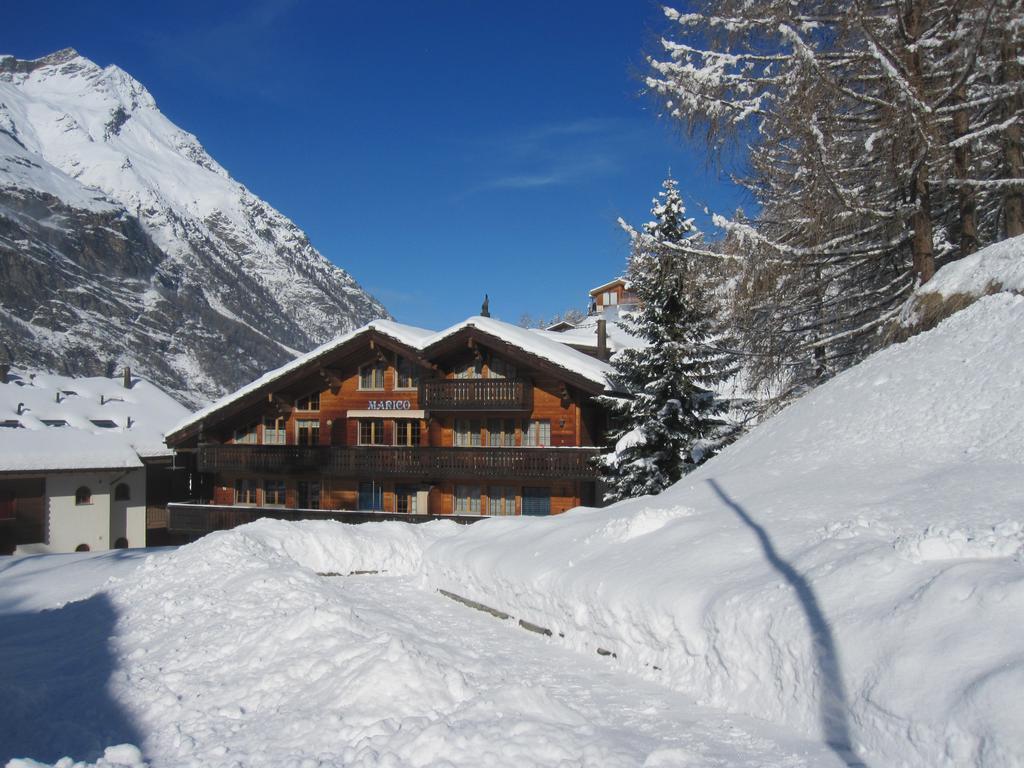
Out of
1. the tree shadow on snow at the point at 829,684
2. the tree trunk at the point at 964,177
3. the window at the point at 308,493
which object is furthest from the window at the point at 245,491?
the tree shadow on snow at the point at 829,684

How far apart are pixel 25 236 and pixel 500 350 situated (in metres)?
175

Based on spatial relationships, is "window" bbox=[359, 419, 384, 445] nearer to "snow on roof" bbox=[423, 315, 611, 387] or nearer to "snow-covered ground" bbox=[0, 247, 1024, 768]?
"snow on roof" bbox=[423, 315, 611, 387]

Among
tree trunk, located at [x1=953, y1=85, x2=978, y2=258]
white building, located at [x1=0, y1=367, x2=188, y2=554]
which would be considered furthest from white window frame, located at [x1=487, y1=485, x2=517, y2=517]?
white building, located at [x1=0, y1=367, x2=188, y2=554]

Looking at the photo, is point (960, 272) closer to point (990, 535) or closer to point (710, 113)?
point (710, 113)

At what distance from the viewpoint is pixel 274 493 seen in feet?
102

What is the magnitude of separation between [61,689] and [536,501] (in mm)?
18539

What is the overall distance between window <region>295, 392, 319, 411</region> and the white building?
1219 cm

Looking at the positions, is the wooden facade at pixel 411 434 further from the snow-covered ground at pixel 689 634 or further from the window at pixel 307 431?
the snow-covered ground at pixel 689 634

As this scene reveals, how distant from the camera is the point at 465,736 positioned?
6.41 m

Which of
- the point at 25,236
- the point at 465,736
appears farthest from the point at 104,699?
the point at 25,236

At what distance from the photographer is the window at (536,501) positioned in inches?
1043

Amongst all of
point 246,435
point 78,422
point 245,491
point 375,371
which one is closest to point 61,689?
point 375,371

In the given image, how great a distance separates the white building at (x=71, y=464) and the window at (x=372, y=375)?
1503 centimetres

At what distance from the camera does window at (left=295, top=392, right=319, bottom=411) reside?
30641mm
